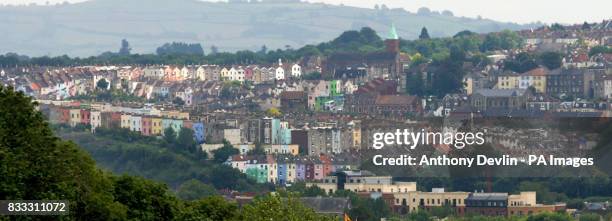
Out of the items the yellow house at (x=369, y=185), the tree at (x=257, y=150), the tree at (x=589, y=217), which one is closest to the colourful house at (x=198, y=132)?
the tree at (x=257, y=150)

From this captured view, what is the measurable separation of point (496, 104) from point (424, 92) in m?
8.42

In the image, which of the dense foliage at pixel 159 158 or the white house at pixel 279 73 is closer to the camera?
the dense foliage at pixel 159 158

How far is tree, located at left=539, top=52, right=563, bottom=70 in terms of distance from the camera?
339 feet

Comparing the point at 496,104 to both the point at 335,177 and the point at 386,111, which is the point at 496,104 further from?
the point at 335,177

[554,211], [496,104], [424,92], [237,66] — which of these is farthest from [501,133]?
[237,66]

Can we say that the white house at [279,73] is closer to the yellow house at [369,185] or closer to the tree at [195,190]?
the yellow house at [369,185]

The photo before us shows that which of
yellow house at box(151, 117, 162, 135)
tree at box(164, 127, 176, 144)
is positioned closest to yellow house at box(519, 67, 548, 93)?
yellow house at box(151, 117, 162, 135)

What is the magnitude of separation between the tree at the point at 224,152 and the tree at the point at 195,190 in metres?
9.79

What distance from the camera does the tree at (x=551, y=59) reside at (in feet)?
339

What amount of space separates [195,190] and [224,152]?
53.8 feet

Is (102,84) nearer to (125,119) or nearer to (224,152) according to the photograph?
(125,119)

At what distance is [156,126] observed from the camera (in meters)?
82.2

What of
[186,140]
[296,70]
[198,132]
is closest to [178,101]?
[296,70]

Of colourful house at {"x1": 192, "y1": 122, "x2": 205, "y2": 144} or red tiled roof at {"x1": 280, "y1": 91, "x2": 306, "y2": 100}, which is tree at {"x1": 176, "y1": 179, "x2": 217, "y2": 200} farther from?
red tiled roof at {"x1": 280, "y1": 91, "x2": 306, "y2": 100}
